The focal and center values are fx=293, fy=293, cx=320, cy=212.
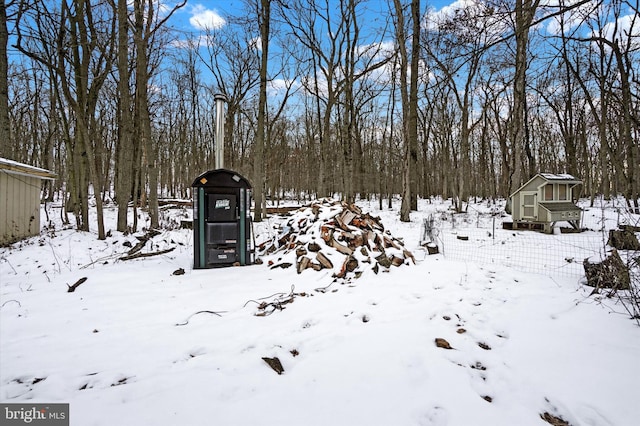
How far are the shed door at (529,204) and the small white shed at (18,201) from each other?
15.6 meters

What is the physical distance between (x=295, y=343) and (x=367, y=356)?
72cm

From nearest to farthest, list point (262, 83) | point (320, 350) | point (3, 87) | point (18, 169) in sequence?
point (320, 350)
point (3, 87)
point (18, 169)
point (262, 83)

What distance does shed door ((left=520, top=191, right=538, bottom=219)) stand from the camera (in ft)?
32.3

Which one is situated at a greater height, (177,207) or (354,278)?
(177,207)

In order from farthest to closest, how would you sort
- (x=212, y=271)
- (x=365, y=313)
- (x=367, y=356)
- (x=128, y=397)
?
(x=212, y=271) → (x=365, y=313) → (x=367, y=356) → (x=128, y=397)

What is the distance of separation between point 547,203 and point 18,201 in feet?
53.2

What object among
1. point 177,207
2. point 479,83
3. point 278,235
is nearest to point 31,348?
point 278,235

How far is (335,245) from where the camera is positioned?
19.0ft

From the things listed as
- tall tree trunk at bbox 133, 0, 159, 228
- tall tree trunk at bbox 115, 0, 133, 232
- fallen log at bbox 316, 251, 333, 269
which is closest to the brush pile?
fallen log at bbox 316, 251, 333, 269

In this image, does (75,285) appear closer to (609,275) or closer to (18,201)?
(18,201)

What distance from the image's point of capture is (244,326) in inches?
129

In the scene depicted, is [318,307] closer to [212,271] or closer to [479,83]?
[212,271]

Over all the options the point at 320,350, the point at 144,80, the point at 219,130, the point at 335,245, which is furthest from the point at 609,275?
the point at 144,80

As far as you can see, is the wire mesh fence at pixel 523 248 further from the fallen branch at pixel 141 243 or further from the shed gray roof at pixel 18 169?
the shed gray roof at pixel 18 169
